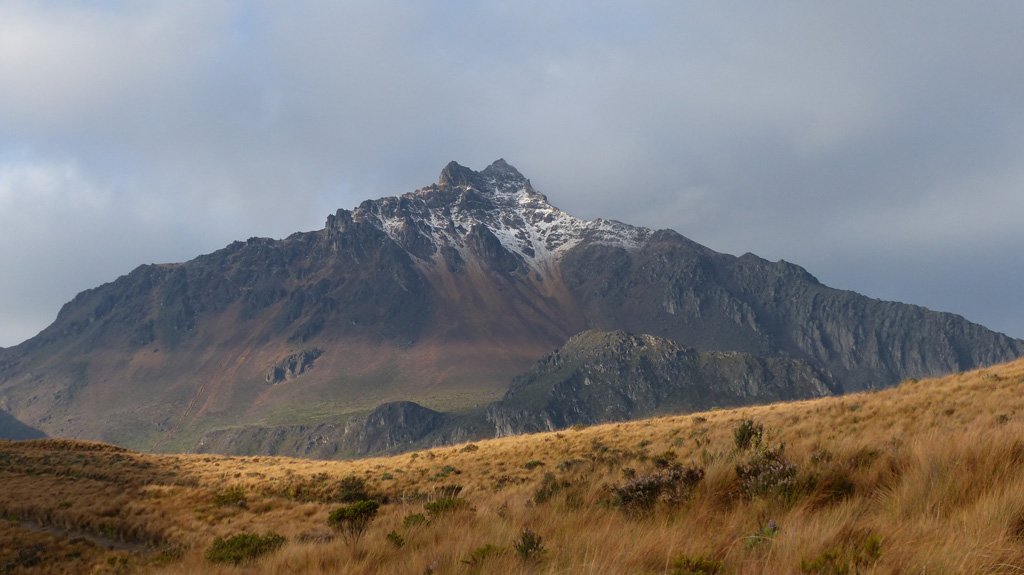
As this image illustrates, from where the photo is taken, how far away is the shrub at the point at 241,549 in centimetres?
709

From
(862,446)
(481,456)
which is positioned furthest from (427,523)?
(481,456)

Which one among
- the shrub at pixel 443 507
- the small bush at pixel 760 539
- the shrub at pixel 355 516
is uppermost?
the small bush at pixel 760 539

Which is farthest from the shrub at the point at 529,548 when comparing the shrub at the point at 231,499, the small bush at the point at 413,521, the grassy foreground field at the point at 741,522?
the shrub at the point at 231,499

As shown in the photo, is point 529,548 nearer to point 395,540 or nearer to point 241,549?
point 395,540

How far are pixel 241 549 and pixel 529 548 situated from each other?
5689 millimetres

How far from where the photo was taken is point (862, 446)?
274 inches

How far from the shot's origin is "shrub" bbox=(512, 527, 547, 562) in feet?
14.8

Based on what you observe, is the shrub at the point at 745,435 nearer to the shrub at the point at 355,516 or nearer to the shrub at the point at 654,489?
the shrub at the point at 654,489

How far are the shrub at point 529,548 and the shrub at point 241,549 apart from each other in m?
4.04

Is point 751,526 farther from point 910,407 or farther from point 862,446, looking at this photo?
point 910,407

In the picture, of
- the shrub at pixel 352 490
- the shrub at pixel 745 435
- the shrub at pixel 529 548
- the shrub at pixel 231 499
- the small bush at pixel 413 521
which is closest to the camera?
the shrub at pixel 529 548

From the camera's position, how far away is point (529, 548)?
15.2 ft

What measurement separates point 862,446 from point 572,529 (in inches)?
173

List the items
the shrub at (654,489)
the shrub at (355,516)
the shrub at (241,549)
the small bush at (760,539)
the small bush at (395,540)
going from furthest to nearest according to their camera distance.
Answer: the shrub at (355,516) < the shrub at (241,549) < the shrub at (654,489) < the small bush at (395,540) < the small bush at (760,539)
